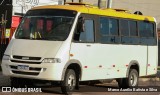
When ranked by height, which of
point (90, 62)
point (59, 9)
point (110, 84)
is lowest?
point (110, 84)

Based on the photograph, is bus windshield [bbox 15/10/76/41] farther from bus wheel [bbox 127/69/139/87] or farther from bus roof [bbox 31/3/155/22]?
bus wheel [bbox 127/69/139/87]

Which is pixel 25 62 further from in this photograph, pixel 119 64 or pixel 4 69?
pixel 119 64

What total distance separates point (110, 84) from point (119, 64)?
10.0 feet

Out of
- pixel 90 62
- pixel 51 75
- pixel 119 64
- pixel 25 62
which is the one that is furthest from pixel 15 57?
pixel 119 64

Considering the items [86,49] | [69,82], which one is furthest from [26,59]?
[86,49]

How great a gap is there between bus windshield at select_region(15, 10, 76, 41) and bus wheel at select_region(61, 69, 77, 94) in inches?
40.3

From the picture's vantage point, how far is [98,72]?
15.2 meters

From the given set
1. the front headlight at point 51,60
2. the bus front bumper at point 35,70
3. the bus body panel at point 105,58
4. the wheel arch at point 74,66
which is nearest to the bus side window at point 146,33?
the bus body panel at point 105,58

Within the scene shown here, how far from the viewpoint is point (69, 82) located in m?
A: 13.8

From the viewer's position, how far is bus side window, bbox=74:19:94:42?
552 inches

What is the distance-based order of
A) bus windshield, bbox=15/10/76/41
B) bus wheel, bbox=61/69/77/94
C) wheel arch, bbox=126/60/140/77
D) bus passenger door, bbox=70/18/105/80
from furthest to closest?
wheel arch, bbox=126/60/140/77
bus passenger door, bbox=70/18/105/80
bus windshield, bbox=15/10/76/41
bus wheel, bbox=61/69/77/94

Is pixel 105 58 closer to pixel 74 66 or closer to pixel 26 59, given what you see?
pixel 74 66

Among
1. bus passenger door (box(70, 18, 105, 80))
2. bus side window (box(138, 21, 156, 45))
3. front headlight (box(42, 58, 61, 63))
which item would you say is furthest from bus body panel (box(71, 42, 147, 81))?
front headlight (box(42, 58, 61, 63))

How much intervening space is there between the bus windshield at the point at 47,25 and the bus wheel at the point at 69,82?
1024mm
